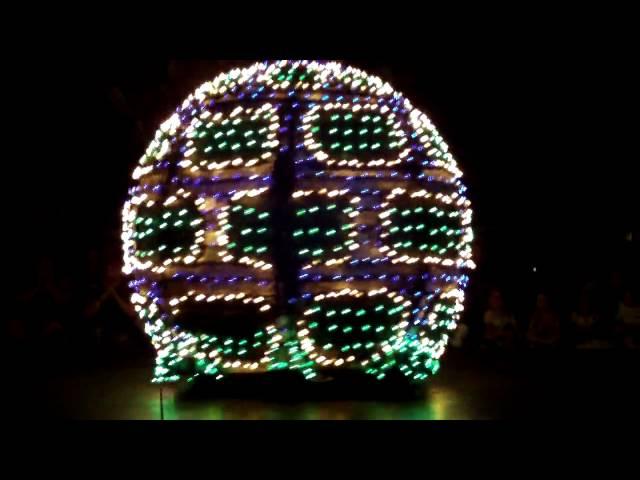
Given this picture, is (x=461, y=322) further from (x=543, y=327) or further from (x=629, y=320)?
(x=629, y=320)

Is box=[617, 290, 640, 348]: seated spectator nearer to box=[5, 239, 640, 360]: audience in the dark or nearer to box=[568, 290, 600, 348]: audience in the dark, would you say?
box=[5, 239, 640, 360]: audience in the dark

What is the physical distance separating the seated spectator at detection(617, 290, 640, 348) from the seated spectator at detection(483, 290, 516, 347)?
0.93 m

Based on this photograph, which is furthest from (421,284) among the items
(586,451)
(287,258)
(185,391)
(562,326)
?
(562,326)

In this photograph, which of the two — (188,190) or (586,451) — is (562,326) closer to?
(586,451)

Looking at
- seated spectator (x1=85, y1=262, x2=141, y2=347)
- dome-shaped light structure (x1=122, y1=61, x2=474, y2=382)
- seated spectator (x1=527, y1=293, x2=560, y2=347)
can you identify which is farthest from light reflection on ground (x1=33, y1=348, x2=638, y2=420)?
seated spectator (x1=85, y1=262, x2=141, y2=347)

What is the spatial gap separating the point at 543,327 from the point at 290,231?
11.0 feet

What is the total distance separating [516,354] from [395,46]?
2790mm

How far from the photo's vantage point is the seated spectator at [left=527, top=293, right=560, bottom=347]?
293 inches

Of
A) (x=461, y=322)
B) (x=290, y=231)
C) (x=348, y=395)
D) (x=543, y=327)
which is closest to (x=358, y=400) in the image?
(x=348, y=395)

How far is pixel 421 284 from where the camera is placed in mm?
5191

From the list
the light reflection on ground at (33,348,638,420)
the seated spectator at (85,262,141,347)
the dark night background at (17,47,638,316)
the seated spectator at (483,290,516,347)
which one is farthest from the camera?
the seated spectator at (85,262,141,347)

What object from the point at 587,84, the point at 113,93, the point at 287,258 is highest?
the point at 113,93

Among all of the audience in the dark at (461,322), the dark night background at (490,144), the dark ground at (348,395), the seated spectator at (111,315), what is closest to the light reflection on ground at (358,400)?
the dark ground at (348,395)

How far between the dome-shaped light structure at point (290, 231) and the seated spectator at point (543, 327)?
2368 mm
